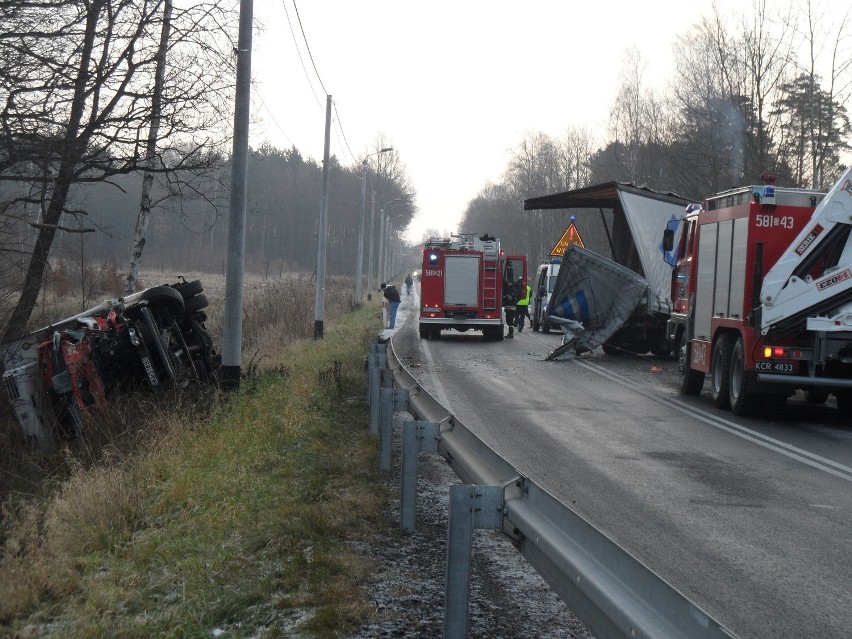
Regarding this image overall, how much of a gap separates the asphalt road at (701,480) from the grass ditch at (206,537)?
1930 mm

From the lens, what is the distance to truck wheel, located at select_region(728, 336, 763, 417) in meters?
13.3

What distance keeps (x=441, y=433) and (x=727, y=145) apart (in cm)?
3658

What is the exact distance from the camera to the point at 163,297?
13109mm

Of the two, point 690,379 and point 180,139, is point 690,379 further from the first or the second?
point 180,139

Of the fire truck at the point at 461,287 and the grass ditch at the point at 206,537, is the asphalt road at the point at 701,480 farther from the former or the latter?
the fire truck at the point at 461,287

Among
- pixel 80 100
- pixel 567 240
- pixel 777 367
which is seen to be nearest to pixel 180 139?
pixel 80 100

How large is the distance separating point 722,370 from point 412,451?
9.27 meters

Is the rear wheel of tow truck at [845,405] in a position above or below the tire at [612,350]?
above

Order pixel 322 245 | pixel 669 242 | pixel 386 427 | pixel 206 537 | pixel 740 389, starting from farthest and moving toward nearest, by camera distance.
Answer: pixel 322 245 < pixel 669 242 < pixel 740 389 < pixel 386 427 < pixel 206 537

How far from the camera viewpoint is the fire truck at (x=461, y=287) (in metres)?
29.9

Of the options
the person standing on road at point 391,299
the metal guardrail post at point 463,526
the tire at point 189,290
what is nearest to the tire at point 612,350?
the person standing on road at point 391,299

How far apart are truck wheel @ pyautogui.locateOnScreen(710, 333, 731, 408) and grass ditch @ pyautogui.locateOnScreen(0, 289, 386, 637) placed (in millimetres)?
6164

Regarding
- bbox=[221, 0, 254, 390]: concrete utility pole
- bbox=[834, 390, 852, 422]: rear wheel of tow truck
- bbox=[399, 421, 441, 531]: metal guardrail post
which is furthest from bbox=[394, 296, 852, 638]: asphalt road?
bbox=[221, 0, 254, 390]: concrete utility pole

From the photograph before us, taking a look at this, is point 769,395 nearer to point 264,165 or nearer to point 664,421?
point 664,421
